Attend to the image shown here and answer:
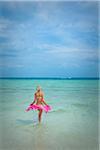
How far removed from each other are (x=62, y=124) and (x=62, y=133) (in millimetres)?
108

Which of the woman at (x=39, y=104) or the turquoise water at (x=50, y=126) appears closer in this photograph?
the turquoise water at (x=50, y=126)

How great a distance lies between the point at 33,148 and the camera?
2.74 meters

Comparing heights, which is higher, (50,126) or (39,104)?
(39,104)

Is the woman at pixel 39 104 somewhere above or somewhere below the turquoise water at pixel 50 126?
above

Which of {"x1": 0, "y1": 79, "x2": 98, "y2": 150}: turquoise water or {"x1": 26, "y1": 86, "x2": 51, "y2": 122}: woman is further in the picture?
{"x1": 26, "y1": 86, "x2": 51, "y2": 122}: woman

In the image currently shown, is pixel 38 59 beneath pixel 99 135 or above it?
above

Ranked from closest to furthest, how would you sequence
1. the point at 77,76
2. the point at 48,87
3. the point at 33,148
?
1. the point at 33,148
2. the point at 77,76
3. the point at 48,87

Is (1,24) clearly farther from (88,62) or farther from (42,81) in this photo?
(88,62)

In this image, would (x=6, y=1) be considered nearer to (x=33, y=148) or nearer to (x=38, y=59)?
(x=38, y=59)

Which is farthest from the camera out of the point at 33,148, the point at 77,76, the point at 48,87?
the point at 48,87

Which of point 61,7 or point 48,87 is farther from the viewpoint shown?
point 48,87

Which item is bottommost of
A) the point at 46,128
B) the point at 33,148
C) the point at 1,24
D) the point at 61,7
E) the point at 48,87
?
the point at 33,148

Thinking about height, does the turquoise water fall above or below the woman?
below

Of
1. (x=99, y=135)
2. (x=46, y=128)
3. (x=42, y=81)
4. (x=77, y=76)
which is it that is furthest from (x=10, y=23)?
(x=99, y=135)
